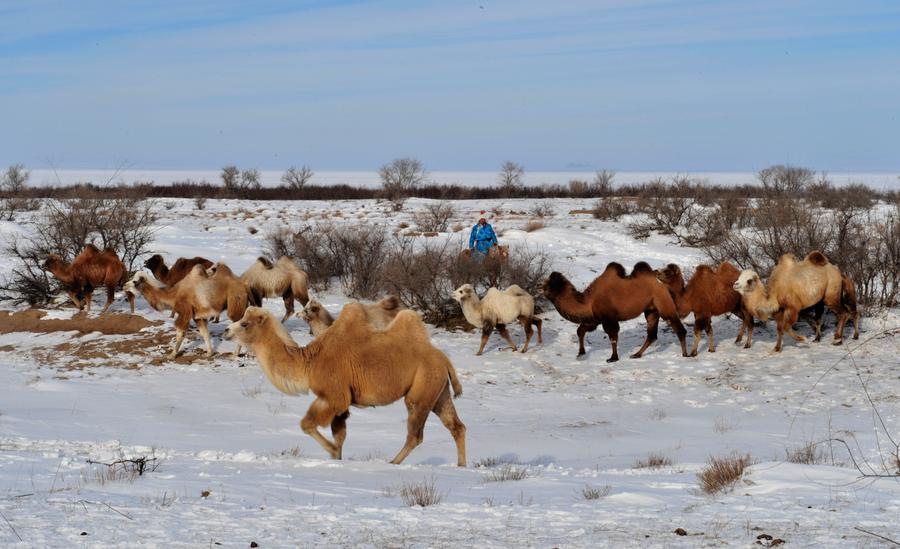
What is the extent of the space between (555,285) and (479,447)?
5845mm

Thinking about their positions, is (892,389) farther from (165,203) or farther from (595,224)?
(165,203)

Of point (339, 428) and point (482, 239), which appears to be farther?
point (482, 239)

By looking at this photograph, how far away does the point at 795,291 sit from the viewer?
14.2 meters

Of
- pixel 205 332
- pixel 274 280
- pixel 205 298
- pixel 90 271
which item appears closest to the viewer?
pixel 205 298

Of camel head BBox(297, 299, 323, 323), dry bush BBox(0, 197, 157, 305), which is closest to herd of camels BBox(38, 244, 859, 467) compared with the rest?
camel head BBox(297, 299, 323, 323)

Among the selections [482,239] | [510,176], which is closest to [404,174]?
[510,176]

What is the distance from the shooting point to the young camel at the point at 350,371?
793 cm

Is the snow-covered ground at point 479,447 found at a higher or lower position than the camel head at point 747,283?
lower

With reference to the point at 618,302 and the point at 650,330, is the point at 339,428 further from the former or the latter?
the point at 650,330

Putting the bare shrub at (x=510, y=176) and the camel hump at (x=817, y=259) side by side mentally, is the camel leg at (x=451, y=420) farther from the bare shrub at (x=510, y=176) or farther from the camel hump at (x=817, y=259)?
the bare shrub at (x=510, y=176)

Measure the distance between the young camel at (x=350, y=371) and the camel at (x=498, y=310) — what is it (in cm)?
693

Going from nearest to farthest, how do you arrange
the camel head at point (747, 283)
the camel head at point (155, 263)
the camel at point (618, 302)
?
the camel head at point (747, 283) < the camel at point (618, 302) < the camel head at point (155, 263)

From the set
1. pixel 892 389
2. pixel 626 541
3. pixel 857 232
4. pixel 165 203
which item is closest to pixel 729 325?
pixel 857 232

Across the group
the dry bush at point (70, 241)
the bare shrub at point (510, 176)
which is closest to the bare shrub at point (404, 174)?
the bare shrub at point (510, 176)
